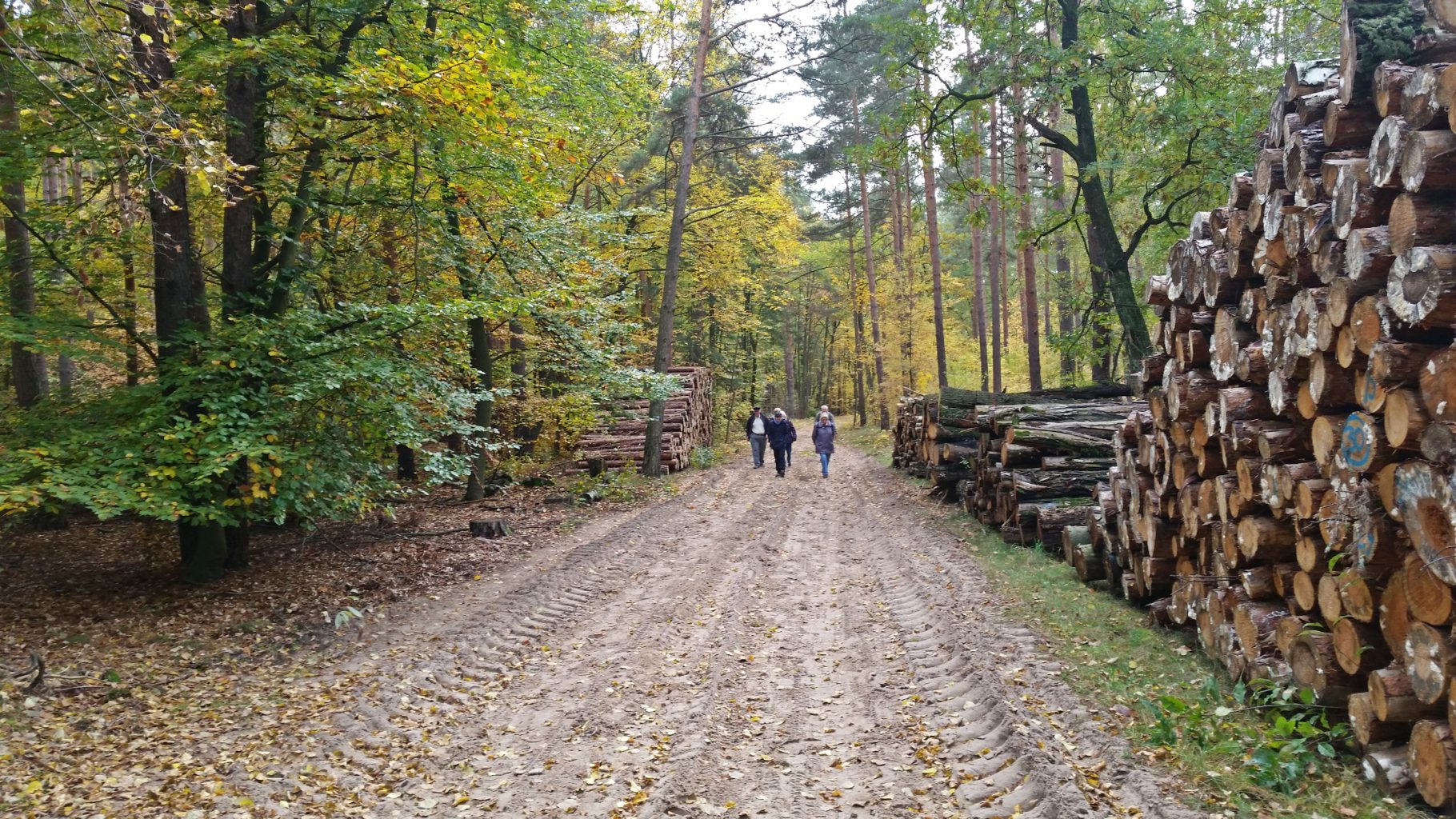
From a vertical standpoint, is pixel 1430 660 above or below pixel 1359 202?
below

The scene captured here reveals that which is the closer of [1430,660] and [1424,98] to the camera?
[1430,660]

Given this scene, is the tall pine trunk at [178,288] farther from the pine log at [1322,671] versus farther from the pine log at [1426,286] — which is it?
the pine log at [1426,286]

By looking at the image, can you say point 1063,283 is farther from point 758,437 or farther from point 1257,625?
point 1257,625

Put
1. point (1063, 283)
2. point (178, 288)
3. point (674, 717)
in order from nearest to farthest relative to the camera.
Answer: point (674, 717)
point (178, 288)
point (1063, 283)

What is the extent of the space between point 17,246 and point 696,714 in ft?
28.4

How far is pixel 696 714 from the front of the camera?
518 centimetres

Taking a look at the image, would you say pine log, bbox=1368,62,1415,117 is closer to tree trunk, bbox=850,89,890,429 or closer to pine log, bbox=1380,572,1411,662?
pine log, bbox=1380,572,1411,662

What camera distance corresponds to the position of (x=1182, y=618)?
5.81m

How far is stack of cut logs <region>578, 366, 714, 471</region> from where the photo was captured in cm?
1886

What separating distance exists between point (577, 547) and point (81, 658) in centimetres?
532

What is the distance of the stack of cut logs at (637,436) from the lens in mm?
18859

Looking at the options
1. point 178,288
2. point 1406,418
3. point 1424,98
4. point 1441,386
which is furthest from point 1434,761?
point 178,288

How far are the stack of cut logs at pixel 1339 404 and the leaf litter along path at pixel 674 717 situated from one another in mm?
1121

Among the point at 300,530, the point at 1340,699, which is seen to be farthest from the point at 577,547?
the point at 1340,699
